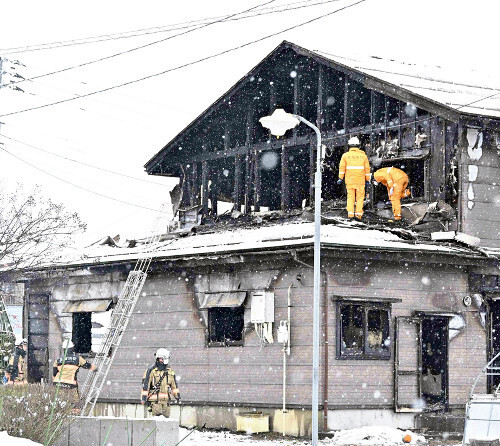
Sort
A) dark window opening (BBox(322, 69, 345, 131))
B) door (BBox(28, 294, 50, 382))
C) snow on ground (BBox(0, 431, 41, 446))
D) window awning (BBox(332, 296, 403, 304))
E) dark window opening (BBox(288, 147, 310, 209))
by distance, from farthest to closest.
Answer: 1. door (BBox(28, 294, 50, 382))
2. dark window opening (BBox(288, 147, 310, 209))
3. dark window opening (BBox(322, 69, 345, 131))
4. window awning (BBox(332, 296, 403, 304))
5. snow on ground (BBox(0, 431, 41, 446))

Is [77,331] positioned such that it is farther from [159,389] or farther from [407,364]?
[407,364]

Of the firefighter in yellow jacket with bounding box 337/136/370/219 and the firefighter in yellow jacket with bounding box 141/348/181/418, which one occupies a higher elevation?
the firefighter in yellow jacket with bounding box 337/136/370/219

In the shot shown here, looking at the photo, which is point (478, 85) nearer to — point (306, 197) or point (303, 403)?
point (306, 197)

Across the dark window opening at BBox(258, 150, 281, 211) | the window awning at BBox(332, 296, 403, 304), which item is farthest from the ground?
the dark window opening at BBox(258, 150, 281, 211)

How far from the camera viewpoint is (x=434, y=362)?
82.1ft

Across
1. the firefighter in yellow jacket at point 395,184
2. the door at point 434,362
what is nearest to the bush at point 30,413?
the door at point 434,362

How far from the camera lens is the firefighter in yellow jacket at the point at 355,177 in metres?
24.2

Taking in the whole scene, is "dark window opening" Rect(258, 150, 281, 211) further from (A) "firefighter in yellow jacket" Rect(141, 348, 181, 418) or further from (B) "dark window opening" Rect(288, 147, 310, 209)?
(A) "firefighter in yellow jacket" Rect(141, 348, 181, 418)

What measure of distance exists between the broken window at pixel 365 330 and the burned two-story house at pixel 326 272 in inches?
1.5

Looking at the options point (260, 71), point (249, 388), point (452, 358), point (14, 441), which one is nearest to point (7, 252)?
point (249, 388)

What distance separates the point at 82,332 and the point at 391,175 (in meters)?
10.4

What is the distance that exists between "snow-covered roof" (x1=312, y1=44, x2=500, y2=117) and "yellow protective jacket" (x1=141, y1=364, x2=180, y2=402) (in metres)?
9.09

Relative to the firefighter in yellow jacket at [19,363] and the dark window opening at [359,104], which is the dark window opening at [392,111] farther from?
the firefighter in yellow jacket at [19,363]

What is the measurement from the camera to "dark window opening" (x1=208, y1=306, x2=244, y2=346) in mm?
24453
